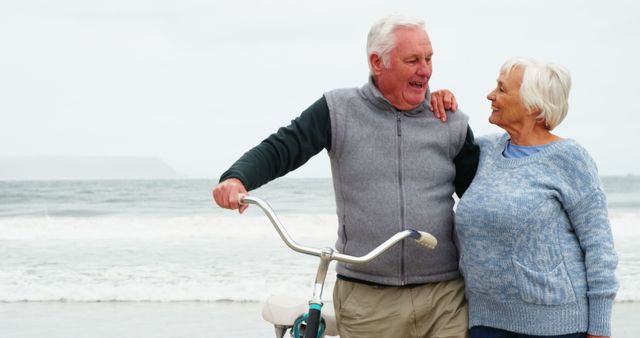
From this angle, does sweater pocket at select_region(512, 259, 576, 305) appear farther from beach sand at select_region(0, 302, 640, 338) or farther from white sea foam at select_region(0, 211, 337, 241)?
white sea foam at select_region(0, 211, 337, 241)

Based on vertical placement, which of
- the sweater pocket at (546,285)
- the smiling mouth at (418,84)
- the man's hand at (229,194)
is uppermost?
the smiling mouth at (418,84)

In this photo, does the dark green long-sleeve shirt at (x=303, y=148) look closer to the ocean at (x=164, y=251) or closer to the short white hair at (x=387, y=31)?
the short white hair at (x=387, y=31)

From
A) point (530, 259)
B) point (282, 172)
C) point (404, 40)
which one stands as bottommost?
point (530, 259)

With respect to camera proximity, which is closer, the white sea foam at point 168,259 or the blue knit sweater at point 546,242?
the blue knit sweater at point 546,242

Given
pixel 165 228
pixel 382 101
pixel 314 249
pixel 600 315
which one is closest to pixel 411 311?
pixel 600 315

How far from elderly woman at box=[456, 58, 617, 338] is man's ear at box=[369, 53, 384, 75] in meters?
0.34

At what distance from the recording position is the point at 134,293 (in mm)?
7547

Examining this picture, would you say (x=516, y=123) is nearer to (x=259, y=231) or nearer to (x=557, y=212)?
(x=557, y=212)

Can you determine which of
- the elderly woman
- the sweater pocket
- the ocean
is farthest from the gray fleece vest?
the ocean

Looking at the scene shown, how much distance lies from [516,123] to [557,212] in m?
0.29

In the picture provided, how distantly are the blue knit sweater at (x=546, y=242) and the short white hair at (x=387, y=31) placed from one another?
49 centimetres

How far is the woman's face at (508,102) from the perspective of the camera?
2.42 m

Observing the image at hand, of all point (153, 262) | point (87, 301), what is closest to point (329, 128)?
point (87, 301)

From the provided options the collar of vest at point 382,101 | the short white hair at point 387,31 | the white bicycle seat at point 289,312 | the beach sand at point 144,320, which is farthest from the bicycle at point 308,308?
the beach sand at point 144,320
